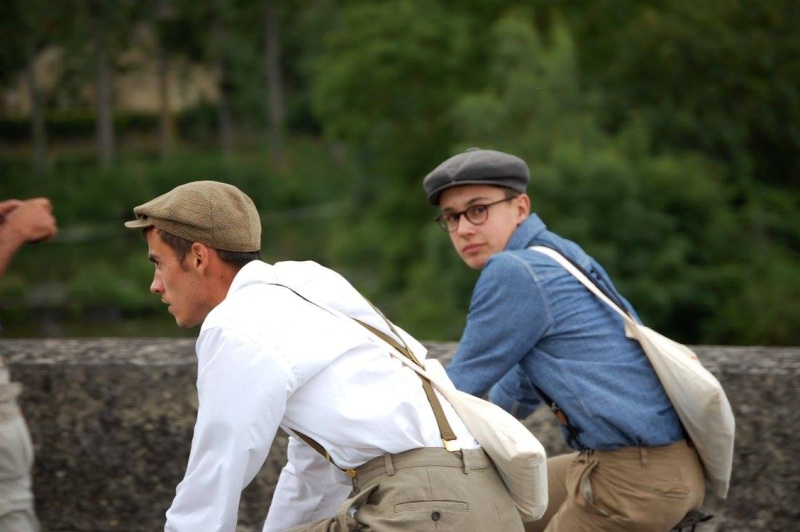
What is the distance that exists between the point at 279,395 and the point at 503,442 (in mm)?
497

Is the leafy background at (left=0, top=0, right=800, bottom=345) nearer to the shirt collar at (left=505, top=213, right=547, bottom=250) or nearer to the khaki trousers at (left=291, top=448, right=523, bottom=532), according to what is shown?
the shirt collar at (left=505, top=213, right=547, bottom=250)

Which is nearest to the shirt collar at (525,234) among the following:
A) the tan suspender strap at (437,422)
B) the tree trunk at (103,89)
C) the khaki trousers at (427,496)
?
the tan suspender strap at (437,422)

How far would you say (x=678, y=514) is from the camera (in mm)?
2992

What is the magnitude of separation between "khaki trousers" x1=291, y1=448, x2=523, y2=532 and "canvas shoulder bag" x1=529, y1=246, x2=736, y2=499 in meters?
0.66

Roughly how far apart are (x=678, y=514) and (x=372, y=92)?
28.5m

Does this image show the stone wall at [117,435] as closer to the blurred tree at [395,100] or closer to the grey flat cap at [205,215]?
the grey flat cap at [205,215]

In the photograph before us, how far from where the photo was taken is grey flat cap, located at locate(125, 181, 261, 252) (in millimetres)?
2500

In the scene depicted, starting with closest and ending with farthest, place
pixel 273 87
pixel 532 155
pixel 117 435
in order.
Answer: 1. pixel 117 435
2. pixel 532 155
3. pixel 273 87

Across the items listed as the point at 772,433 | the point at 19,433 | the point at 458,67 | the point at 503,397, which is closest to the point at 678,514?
the point at 503,397

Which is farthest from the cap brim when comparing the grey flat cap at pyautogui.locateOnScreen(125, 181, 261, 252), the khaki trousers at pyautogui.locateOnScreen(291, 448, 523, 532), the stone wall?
the stone wall

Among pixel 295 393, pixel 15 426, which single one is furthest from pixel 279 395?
pixel 15 426

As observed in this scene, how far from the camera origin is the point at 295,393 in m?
2.39

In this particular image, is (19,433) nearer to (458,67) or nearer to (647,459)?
(647,459)

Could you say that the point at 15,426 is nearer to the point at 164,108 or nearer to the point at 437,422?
the point at 437,422
